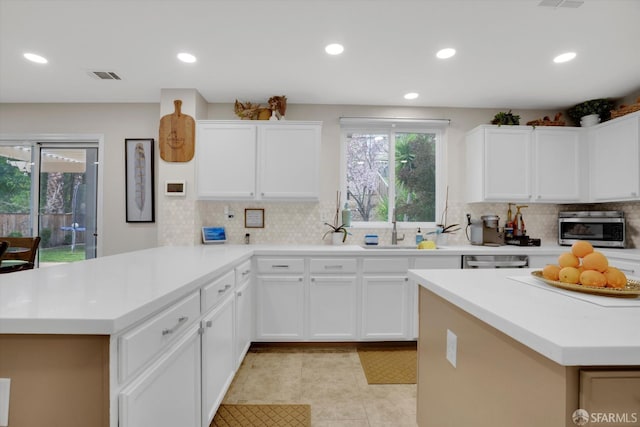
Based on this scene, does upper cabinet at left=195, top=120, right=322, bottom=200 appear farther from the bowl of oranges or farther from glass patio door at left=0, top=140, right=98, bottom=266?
the bowl of oranges

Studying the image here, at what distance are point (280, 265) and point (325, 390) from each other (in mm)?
1096

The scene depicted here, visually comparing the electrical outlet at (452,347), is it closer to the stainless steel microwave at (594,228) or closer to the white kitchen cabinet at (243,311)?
A: the white kitchen cabinet at (243,311)

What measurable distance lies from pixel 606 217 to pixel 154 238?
4721 mm

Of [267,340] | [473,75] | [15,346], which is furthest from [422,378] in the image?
[473,75]

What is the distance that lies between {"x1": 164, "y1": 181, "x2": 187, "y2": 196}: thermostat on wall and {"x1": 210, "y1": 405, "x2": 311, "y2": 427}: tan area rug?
79.0 inches

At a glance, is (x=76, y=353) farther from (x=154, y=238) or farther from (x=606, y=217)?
(x=606, y=217)

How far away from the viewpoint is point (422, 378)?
1546 mm

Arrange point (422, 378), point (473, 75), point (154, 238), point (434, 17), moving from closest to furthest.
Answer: point (422, 378), point (434, 17), point (473, 75), point (154, 238)

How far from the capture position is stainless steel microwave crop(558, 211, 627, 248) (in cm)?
310

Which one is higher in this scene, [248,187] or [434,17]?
[434,17]

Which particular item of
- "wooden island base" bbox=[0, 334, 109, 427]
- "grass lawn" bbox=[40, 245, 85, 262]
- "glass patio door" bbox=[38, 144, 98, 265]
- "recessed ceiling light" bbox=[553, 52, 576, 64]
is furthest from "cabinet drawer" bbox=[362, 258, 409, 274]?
"grass lawn" bbox=[40, 245, 85, 262]

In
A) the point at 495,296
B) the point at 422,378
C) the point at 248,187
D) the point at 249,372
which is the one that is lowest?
the point at 249,372

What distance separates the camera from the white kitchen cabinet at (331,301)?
2963 mm

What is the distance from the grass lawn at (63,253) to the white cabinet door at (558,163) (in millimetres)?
5115
